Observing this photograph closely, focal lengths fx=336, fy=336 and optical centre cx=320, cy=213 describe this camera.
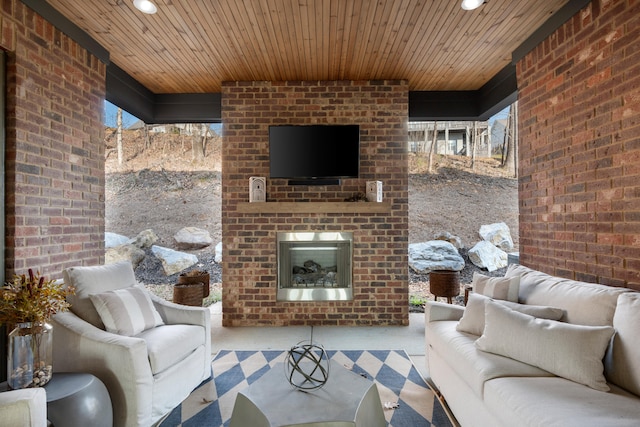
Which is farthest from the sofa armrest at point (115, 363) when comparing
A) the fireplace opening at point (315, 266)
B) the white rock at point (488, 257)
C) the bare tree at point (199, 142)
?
the white rock at point (488, 257)

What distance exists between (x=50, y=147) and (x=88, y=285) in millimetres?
1150

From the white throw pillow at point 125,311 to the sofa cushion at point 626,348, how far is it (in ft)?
8.89

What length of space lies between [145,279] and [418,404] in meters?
5.19

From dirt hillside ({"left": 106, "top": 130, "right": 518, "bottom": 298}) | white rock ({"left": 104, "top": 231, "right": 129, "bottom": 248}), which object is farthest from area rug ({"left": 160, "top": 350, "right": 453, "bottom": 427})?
white rock ({"left": 104, "top": 231, "right": 129, "bottom": 248})

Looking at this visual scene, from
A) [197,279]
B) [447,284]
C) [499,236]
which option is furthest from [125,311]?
[499,236]

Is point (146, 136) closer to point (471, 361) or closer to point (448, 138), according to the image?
point (448, 138)

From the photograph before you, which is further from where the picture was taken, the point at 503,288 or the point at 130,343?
the point at 503,288

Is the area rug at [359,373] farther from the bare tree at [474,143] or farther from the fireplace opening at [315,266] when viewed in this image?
the bare tree at [474,143]

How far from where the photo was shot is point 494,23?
2783 mm

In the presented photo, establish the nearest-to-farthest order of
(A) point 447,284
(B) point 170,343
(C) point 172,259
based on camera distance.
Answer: (B) point 170,343, (A) point 447,284, (C) point 172,259

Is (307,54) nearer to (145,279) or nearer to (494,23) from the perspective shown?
(494,23)

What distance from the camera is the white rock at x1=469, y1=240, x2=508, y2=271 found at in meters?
5.66

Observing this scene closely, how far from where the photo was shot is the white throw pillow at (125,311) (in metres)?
2.17

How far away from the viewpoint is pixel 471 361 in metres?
1.85
